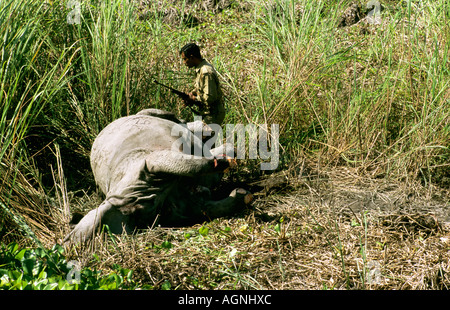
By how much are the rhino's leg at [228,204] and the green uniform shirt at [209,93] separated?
39.1 inches

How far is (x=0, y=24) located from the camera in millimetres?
4234

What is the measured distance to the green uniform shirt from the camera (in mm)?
4852

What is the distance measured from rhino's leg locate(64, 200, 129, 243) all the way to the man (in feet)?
4.64

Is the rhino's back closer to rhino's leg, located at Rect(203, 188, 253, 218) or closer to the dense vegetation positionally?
the dense vegetation

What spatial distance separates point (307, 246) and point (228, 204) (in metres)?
0.72

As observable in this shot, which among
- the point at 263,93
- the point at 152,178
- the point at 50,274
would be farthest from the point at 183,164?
the point at 263,93

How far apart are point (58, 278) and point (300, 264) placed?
144cm

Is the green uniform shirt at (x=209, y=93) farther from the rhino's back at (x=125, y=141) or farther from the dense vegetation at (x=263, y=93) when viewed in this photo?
the rhino's back at (x=125, y=141)

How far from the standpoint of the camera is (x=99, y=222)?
3.81 m

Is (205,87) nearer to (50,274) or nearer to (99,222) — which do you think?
(99,222)

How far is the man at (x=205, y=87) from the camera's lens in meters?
4.86

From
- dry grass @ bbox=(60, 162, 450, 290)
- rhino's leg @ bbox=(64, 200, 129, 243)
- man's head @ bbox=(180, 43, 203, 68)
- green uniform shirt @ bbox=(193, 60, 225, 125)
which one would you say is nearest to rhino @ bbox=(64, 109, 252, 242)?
rhino's leg @ bbox=(64, 200, 129, 243)

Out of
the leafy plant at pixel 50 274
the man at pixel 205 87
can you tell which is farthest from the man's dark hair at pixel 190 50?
the leafy plant at pixel 50 274

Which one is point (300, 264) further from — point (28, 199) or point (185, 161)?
point (28, 199)
